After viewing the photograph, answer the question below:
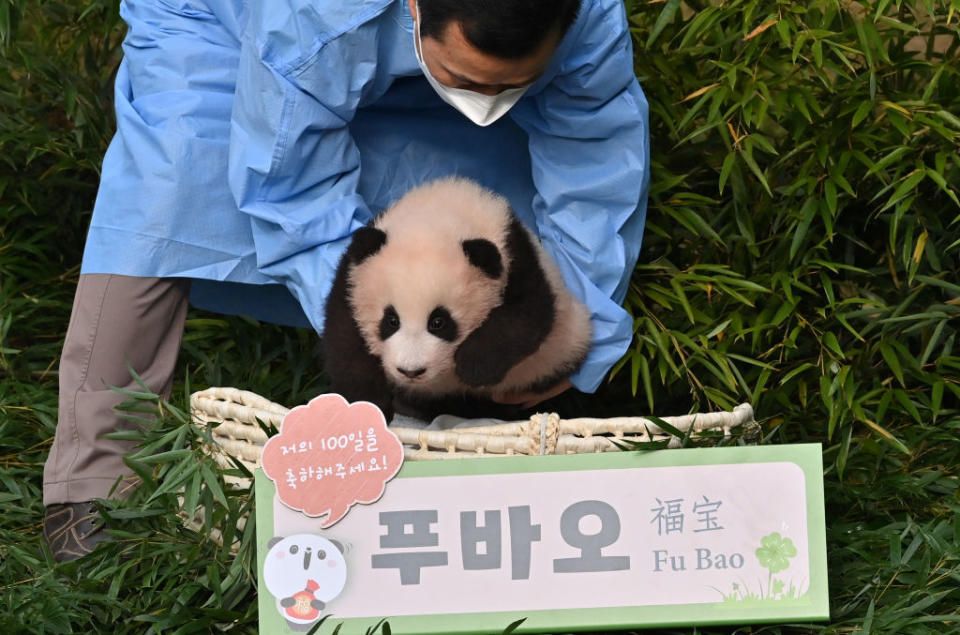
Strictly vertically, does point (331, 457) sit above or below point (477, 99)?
below

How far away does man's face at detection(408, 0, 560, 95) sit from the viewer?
148 centimetres

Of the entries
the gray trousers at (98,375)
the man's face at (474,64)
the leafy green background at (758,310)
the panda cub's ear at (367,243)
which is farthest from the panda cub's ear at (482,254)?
the gray trousers at (98,375)

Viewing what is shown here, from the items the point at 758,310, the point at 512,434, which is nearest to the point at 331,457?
the point at 512,434

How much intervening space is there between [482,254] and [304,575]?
0.53 metres

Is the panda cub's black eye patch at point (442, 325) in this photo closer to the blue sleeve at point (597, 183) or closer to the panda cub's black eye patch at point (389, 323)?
the panda cub's black eye patch at point (389, 323)

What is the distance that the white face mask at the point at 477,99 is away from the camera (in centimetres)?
161

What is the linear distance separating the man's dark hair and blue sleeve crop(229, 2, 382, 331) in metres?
0.26

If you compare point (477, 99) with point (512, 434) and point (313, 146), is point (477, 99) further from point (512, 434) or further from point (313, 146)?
point (512, 434)

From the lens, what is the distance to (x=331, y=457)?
Answer: 4.63ft

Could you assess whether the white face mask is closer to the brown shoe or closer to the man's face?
the man's face

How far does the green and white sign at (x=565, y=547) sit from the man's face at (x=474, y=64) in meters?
0.55

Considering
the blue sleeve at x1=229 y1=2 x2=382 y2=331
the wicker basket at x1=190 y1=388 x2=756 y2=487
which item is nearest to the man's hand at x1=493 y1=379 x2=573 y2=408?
the wicker basket at x1=190 y1=388 x2=756 y2=487

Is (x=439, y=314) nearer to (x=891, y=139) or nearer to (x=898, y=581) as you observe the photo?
(x=898, y=581)

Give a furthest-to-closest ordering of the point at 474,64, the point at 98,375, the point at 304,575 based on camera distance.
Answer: the point at 98,375, the point at 474,64, the point at 304,575
